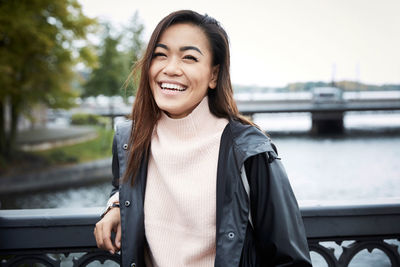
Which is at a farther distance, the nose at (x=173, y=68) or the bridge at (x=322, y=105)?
the bridge at (x=322, y=105)

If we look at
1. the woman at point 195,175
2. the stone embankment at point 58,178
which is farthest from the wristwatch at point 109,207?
the stone embankment at point 58,178

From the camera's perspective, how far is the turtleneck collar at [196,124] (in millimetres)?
1583

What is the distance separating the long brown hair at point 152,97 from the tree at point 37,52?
13170mm

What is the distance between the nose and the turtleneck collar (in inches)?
6.3

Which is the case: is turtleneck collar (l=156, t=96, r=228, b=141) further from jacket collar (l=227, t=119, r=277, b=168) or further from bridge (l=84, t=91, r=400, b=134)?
bridge (l=84, t=91, r=400, b=134)

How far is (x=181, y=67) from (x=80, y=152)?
18.6 meters

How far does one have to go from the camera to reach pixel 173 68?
4.97 feet

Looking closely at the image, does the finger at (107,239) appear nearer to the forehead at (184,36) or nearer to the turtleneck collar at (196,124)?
the turtleneck collar at (196,124)

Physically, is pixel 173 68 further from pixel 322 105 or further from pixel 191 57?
pixel 322 105

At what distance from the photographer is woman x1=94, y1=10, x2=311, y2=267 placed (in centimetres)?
139

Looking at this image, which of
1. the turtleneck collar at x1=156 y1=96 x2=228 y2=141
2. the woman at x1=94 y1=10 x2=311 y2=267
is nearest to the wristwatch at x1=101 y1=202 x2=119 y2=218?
the woman at x1=94 y1=10 x2=311 y2=267

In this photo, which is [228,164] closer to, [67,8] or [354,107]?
[67,8]

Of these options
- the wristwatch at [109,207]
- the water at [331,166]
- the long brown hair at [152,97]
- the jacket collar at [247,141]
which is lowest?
the water at [331,166]

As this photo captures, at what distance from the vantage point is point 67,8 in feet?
49.7
